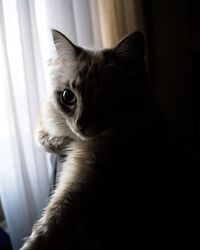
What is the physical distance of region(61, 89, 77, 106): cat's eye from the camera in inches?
33.5

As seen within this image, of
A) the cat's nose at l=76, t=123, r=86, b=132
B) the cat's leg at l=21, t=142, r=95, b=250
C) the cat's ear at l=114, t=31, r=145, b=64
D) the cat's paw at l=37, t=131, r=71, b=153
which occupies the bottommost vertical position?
the cat's leg at l=21, t=142, r=95, b=250

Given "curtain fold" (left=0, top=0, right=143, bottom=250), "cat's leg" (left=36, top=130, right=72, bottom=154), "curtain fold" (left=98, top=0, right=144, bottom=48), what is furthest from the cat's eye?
"curtain fold" (left=98, top=0, right=144, bottom=48)

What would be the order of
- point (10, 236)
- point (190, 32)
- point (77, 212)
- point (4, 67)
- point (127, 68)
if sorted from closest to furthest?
point (77, 212)
point (127, 68)
point (4, 67)
point (10, 236)
point (190, 32)

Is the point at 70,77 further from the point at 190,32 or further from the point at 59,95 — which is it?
the point at 190,32

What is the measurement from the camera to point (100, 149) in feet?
2.64

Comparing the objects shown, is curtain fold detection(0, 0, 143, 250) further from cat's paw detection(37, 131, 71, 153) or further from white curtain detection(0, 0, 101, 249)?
cat's paw detection(37, 131, 71, 153)

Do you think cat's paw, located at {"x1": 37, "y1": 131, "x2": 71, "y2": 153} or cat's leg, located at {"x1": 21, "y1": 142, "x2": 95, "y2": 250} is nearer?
cat's leg, located at {"x1": 21, "y1": 142, "x2": 95, "y2": 250}

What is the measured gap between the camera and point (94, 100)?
0.80m

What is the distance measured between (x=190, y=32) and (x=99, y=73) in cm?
116

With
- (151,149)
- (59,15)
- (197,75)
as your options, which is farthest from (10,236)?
(197,75)

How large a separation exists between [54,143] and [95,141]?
0.15 m

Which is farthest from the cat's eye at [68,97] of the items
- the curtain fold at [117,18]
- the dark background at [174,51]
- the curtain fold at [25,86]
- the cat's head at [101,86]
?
the dark background at [174,51]

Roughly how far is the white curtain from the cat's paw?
295mm

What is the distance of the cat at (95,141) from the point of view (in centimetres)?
73
